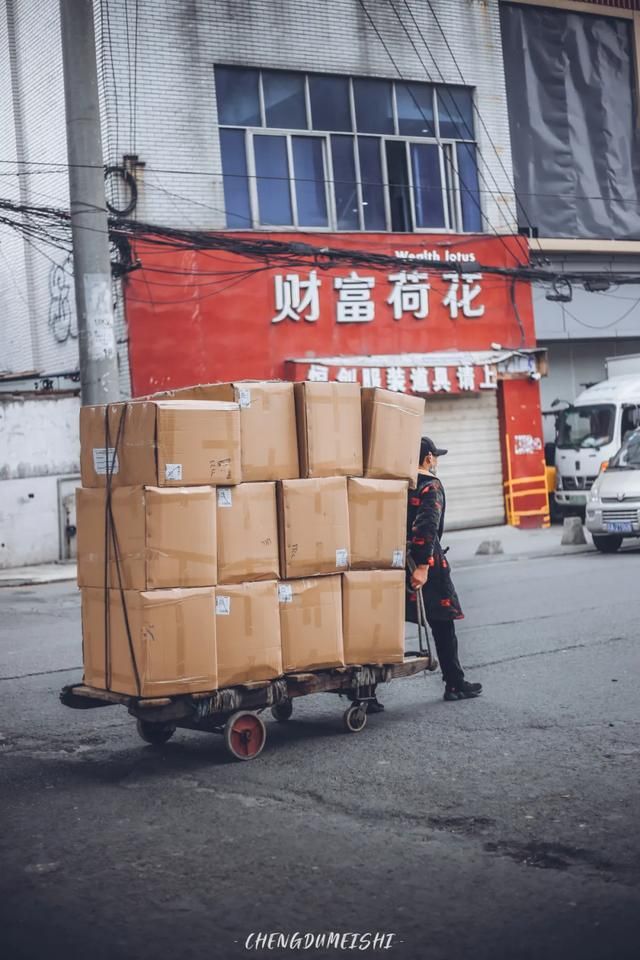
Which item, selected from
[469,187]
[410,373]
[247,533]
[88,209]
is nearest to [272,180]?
[410,373]

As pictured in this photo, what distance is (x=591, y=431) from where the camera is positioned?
22344 mm

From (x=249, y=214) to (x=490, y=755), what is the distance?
15.1m

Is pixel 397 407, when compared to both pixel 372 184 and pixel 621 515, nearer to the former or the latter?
pixel 621 515

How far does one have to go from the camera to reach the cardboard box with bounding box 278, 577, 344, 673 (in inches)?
253

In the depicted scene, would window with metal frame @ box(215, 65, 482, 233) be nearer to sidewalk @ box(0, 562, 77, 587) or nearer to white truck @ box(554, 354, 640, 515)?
white truck @ box(554, 354, 640, 515)

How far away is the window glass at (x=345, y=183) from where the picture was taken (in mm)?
20938

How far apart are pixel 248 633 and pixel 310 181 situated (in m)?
15.6

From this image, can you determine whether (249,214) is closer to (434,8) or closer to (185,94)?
(185,94)

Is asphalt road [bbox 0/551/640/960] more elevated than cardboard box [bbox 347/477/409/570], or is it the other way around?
cardboard box [bbox 347/477/409/570]

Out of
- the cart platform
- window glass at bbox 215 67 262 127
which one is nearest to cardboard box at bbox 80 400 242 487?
the cart platform

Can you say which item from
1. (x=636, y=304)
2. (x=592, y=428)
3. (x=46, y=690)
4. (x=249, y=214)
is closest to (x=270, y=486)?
(x=46, y=690)

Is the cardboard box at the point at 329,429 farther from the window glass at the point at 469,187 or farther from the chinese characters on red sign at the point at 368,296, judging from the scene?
the window glass at the point at 469,187

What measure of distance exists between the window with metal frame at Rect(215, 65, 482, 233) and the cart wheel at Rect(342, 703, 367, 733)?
14169 mm

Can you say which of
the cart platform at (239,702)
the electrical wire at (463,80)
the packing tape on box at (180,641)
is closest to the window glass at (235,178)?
the electrical wire at (463,80)
